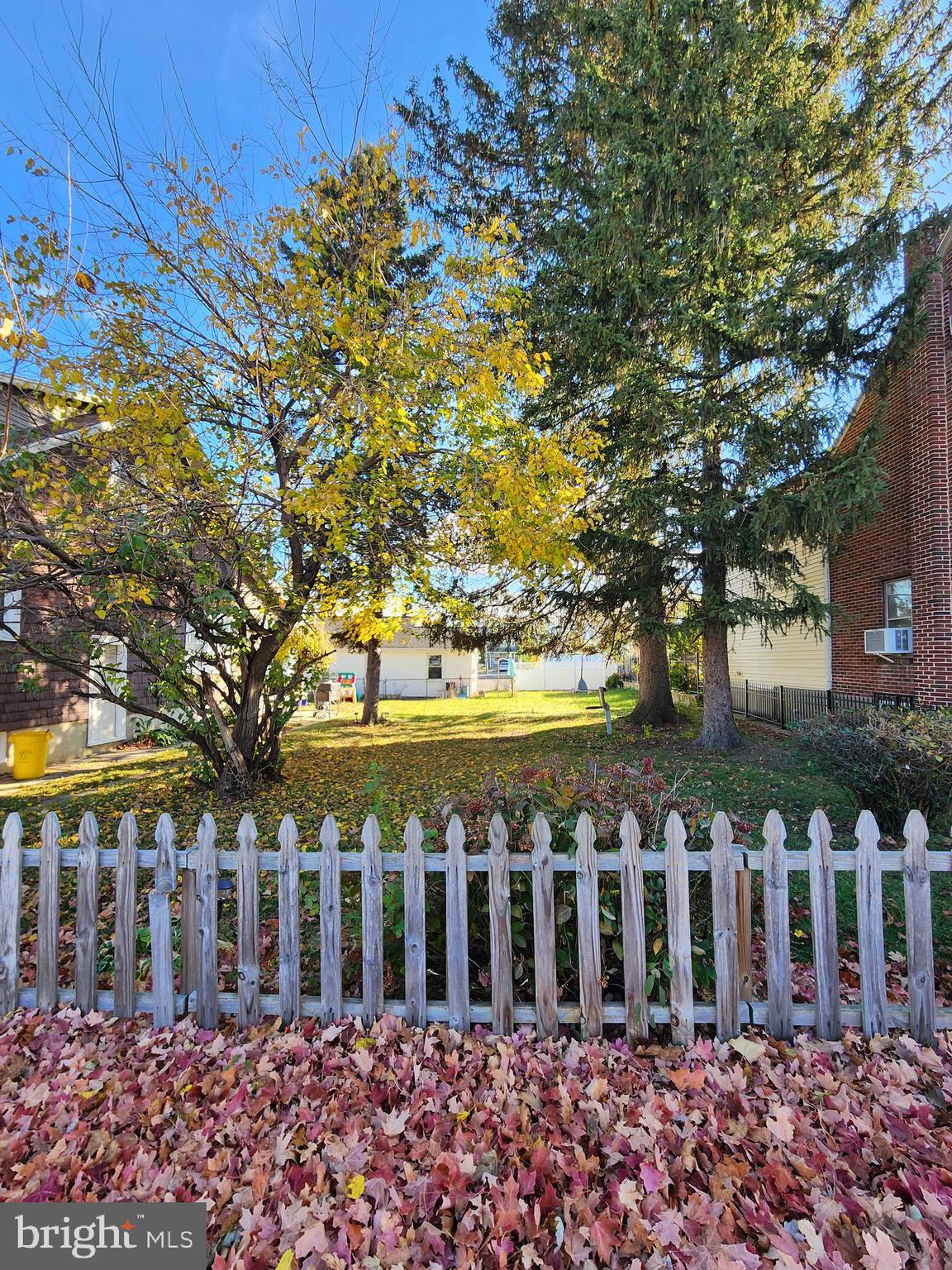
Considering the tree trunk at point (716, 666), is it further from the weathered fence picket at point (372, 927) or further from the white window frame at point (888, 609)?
the weathered fence picket at point (372, 927)

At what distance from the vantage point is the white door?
12555 millimetres

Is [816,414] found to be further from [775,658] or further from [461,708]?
[461,708]

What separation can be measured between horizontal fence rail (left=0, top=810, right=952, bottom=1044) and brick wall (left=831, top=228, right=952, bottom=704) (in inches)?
362

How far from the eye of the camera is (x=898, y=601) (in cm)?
1189

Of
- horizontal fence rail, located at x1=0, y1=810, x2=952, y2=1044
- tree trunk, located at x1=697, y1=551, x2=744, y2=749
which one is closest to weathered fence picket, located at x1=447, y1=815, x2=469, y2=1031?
horizontal fence rail, located at x1=0, y1=810, x2=952, y2=1044

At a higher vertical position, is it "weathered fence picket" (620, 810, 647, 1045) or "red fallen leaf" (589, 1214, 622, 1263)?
"weathered fence picket" (620, 810, 647, 1045)

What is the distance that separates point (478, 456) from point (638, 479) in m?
6.20

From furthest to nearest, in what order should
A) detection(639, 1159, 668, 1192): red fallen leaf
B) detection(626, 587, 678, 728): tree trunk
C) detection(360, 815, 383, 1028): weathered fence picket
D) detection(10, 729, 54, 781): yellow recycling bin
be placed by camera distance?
detection(626, 587, 678, 728): tree trunk → detection(10, 729, 54, 781): yellow recycling bin → detection(360, 815, 383, 1028): weathered fence picket → detection(639, 1159, 668, 1192): red fallen leaf

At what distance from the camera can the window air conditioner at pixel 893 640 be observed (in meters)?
11.3

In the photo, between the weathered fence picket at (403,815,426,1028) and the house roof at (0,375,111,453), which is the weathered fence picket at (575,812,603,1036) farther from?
the house roof at (0,375,111,453)

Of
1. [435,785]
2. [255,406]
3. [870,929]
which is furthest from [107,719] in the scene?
[870,929]

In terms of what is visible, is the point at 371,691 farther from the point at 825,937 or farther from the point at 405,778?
the point at 825,937

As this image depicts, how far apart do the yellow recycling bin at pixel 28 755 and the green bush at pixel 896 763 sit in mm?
11845

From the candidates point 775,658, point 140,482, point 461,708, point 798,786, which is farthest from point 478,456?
point 461,708
